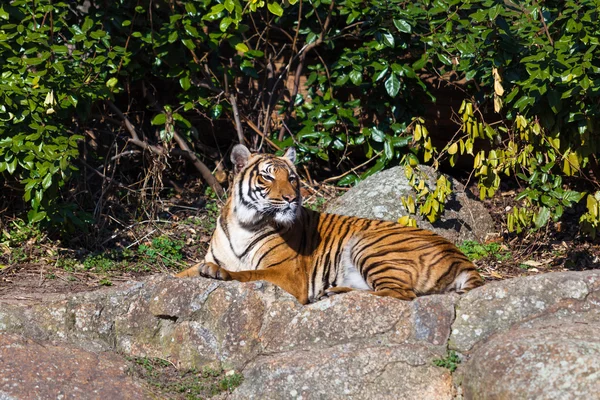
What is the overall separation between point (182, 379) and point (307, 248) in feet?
5.59

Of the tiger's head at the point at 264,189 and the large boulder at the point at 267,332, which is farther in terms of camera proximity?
the tiger's head at the point at 264,189

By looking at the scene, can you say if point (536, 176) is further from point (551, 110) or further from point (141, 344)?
point (141, 344)

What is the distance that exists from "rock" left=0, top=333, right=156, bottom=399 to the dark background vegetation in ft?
6.46

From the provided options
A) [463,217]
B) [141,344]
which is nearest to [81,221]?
[141,344]

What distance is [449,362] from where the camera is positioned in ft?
15.0

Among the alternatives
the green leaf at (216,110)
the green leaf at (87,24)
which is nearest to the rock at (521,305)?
the green leaf at (216,110)

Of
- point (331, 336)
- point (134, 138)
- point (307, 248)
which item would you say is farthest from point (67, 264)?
point (331, 336)

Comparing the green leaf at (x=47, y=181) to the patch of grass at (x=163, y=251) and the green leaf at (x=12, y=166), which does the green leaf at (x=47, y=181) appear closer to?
the green leaf at (x=12, y=166)

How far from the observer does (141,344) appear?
5105mm

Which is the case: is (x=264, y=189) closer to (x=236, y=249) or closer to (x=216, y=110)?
(x=236, y=249)

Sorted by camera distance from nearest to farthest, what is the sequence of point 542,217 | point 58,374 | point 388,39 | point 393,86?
point 58,374
point 542,217
point 388,39
point 393,86

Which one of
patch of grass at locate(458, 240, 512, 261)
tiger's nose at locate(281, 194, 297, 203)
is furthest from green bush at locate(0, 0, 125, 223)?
patch of grass at locate(458, 240, 512, 261)

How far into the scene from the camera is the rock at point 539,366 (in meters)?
4.02

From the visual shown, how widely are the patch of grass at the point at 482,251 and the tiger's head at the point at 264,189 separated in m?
1.90
